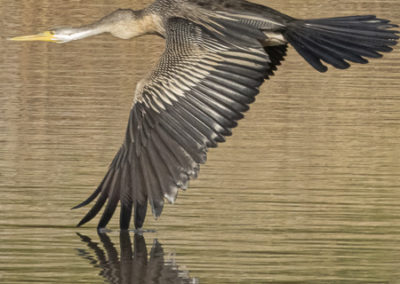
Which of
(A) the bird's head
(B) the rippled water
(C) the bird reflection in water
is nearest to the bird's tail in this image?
(B) the rippled water

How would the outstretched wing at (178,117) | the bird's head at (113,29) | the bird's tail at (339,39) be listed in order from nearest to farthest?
1. the outstretched wing at (178,117)
2. the bird's tail at (339,39)
3. the bird's head at (113,29)

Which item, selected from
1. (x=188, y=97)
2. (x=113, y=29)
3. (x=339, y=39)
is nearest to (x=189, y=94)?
(x=188, y=97)

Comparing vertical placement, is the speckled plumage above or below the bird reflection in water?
above

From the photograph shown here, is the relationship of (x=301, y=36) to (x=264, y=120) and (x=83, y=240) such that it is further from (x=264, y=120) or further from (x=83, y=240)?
(x=264, y=120)

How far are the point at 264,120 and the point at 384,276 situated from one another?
229 inches

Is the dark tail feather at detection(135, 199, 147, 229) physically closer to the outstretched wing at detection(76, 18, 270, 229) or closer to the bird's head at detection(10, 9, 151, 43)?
the outstretched wing at detection(76, 18, 270, 229)

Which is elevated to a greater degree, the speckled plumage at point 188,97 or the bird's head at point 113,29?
the speckled plumage at point 188,97

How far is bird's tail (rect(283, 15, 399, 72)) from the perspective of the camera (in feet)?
30.4

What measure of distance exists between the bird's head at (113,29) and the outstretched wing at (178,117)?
122 cm

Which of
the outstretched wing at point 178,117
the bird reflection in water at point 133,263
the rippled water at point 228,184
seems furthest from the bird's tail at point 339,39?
the bird reflection in water at point 133,263

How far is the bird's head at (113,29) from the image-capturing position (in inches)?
389

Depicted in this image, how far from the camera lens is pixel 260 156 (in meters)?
11.0

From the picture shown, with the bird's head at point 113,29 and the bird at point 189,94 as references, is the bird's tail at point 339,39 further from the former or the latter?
the bird's head at point 113,29

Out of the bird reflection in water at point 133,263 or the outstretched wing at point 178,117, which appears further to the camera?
the outstretched wing at point 178,117
